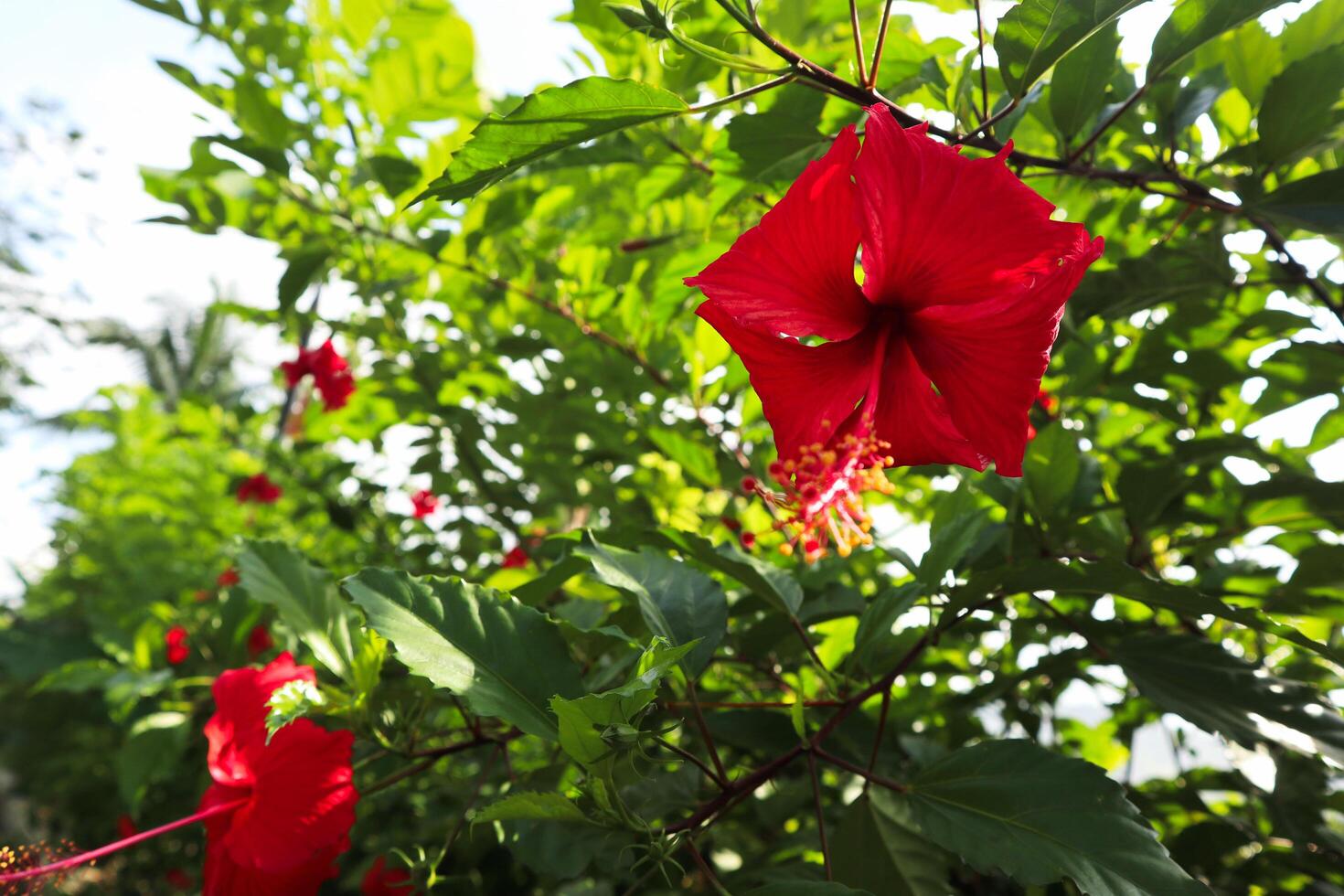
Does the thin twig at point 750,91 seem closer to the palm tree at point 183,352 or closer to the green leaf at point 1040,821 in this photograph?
the green leaf at point 1040,821

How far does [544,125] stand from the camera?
692mm

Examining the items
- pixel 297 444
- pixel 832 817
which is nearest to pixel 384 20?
pixel 297 444

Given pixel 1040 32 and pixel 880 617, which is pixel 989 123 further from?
pixel 880 617

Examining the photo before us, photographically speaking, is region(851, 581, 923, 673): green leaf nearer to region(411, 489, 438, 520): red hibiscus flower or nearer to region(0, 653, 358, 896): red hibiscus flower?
region(0, 653, 358, 896): red hibiscus flower

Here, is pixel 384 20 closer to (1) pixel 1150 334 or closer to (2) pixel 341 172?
(2) pixel 341 172

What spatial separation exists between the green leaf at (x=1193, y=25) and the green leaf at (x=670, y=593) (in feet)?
2.08

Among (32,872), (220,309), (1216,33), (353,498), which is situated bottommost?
(353,498)

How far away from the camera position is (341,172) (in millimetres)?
1601

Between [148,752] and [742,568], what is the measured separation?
136cm

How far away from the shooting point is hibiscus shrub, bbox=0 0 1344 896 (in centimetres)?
67

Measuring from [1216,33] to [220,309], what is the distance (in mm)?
2033

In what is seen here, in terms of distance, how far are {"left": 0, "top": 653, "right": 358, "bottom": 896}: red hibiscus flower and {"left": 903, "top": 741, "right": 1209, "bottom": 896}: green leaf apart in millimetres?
568

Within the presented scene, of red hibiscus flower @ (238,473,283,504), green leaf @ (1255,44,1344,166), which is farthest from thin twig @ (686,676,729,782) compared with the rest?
red hibiscus flower @ (238,473,283,504)

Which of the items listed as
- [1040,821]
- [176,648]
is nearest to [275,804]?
[1040,821]
